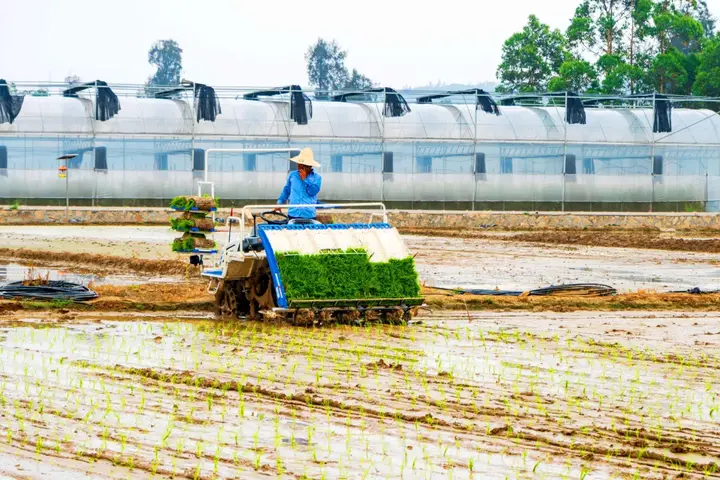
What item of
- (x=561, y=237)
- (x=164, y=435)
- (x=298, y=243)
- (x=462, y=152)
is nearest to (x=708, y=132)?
(x=462, y=152)

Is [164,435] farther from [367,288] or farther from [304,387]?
[367,288]

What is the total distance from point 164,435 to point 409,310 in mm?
6889

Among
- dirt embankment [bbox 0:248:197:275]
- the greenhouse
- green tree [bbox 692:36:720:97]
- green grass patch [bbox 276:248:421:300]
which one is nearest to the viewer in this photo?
green grass patch [bbox 276:248:421:300]

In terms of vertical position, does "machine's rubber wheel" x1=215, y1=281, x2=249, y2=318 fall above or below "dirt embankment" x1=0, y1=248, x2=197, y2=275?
above

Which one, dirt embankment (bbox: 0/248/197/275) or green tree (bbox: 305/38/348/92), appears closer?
dirt embankment (bbox: 0/248/197/275)

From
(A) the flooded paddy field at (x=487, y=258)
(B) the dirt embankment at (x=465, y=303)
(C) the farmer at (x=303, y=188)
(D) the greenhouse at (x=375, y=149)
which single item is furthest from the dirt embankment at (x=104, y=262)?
(D) the greenhouse at (x=375, y=149)

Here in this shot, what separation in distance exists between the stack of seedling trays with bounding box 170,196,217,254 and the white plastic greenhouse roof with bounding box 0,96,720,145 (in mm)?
19986

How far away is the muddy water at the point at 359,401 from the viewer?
7.36m

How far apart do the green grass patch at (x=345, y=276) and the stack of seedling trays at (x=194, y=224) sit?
7.64 meters

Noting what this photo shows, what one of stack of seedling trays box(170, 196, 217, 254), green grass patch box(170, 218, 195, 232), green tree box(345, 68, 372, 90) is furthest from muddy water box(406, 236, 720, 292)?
green tree box(345, 68, 372, 90)

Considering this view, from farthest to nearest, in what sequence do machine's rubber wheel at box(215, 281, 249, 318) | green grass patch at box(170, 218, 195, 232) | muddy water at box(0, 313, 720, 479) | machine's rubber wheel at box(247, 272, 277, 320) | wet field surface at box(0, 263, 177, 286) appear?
green grass patch at box(170, 218, 195, 232) → wet field surface at box(0, 263, 177, 286) → machine's rubber wheel at box(215, 281, 249, 318) → machine's rubber wheel at box(247, 272, 277, 320) → muddy water at box(0, 313, 720, 479)

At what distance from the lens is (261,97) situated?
45.0 m

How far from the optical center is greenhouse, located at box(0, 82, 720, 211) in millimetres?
41062

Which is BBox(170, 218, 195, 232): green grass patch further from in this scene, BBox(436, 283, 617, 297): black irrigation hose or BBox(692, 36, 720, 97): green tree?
BBox(692, 36, 720, 97): green tree
